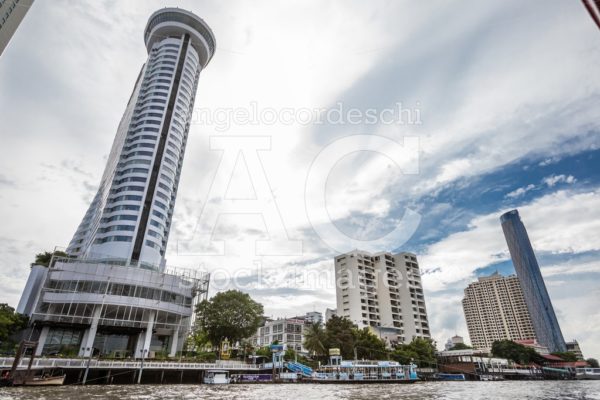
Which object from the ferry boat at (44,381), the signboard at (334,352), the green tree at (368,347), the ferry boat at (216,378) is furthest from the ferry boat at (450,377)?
the ferry boat at (44,381)

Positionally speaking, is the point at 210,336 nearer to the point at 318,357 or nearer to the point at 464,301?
the point at 318,357

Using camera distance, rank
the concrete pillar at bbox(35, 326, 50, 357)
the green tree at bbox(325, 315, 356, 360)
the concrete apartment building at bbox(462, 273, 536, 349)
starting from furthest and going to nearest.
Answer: the concrete apartment building at bbox(462, 273, 536, 349)
the green tree at bbox(325, 315, 356, 360)
the concrete pillar at bbox(35, 326, 50, 357)

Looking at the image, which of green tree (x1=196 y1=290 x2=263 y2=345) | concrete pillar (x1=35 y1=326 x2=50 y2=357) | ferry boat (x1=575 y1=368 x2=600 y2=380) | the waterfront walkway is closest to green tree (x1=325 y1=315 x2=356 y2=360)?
green tree (x1=196 y1=290 x2=263 y2=345)

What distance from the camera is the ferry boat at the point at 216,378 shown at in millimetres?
35844

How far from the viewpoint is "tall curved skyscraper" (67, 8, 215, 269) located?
5897 centimetres

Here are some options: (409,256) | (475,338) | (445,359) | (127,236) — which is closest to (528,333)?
(475,338)

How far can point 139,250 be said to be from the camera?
58844 millimetres

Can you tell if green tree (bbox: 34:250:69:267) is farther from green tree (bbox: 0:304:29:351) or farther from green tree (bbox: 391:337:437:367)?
green tree (bbox: 391:337:437:367)

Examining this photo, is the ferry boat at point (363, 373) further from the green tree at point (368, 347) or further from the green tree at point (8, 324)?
the green tree at point (8, 324)

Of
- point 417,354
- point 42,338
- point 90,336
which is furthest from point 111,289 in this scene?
point 417,354

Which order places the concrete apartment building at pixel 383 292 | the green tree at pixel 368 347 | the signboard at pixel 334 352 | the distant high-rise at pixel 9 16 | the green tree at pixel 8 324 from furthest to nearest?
the concrete apartment building at pixel 383 292
the green tree at pixel 368 347
the signboard at pixel 334 352
the green tree at pixel 8 324
the distant high-rise at pixel 9 16

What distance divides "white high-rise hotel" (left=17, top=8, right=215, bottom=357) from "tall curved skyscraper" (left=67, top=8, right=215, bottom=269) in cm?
20

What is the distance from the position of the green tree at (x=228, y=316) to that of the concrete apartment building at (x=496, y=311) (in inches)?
5715

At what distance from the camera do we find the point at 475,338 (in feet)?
547
